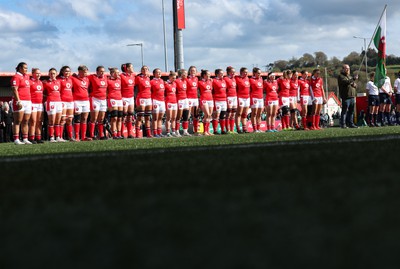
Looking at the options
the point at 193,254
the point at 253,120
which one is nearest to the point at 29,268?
the point at 193,254

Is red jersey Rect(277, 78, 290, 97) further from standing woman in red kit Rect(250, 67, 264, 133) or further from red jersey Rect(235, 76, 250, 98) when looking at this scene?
red jersey Rect(235, 76, 250, 98)

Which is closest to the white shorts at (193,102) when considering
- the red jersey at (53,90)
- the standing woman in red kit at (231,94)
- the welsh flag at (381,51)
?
the standing woman in red kit at (231,94)

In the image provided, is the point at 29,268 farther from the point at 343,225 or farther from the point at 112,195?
the point at 112,195

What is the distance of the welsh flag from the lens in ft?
68.4

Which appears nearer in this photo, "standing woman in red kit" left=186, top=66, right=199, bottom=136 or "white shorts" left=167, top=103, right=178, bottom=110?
"white shorts" left=167, top=103, right=178, bottom=110

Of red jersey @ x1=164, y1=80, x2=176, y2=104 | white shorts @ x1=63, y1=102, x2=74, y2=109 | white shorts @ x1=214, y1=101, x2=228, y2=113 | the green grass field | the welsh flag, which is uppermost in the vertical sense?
the welsh flag

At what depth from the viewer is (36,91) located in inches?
600

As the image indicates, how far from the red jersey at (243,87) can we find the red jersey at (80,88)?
4511 millimetres

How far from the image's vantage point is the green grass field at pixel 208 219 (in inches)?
71.1

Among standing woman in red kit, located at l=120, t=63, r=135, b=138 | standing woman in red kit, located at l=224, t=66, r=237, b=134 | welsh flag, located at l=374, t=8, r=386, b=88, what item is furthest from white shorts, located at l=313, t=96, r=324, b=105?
standing woman in red kit, located at l=120, t=63, r=135, b=138

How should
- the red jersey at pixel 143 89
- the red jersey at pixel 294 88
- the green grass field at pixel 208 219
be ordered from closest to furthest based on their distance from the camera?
the green grass field at pixel 208 219, the red jersey at pixel 143 89, the red jersey at pixel 294 88

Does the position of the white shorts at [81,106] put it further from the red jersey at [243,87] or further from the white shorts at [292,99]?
the white shorts at [292,99]

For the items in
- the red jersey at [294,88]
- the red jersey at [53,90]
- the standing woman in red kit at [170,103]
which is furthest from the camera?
the red jersey at [294,88]

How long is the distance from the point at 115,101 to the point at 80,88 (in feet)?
3.22
